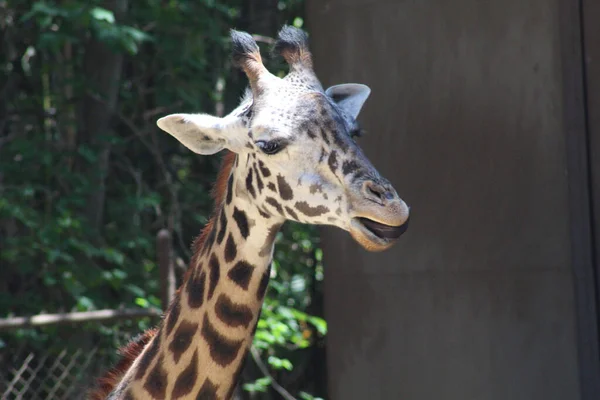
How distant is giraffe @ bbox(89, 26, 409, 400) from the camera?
3.64m

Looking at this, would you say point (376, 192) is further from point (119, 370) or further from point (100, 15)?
point (100, 15)

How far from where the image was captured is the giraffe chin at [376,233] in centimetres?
352

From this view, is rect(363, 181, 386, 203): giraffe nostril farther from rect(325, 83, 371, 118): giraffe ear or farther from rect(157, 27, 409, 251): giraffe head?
rect(325, 83, 371, 118): giraffe ear

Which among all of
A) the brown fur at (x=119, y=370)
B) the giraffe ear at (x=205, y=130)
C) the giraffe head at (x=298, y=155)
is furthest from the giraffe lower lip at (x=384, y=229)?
the brown fur at (x=119, y=370)

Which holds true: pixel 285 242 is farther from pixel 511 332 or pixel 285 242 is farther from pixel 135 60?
pixel 511 332

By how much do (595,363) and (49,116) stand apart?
5619 millimetres

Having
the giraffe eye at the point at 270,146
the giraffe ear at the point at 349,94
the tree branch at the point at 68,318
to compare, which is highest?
the giraffe ear at the point at 349,94

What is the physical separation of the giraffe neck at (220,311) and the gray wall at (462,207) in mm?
1639

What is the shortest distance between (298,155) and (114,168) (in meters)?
6.06

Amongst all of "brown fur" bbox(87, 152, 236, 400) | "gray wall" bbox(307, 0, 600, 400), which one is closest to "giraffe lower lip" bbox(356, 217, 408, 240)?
"brown fur" bbox(87, 152, 236, 400)

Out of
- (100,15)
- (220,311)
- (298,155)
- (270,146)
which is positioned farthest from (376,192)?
(100,15)

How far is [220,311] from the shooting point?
12.7 feet

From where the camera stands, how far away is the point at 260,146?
3.79m

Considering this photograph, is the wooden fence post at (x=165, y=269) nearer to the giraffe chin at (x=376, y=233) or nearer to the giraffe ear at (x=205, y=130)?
the giraffe ear at (x=205, y=130)
